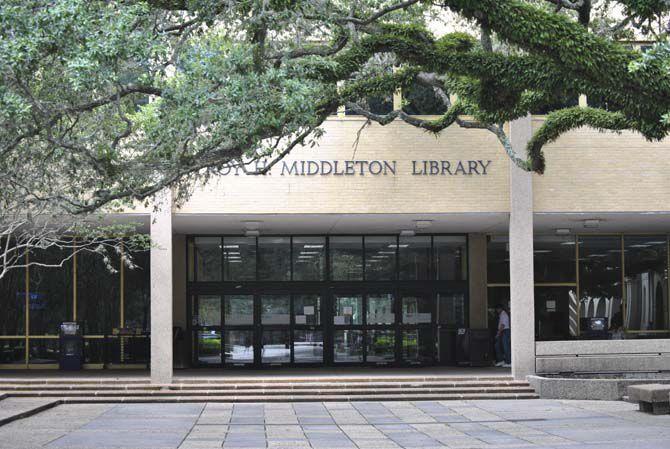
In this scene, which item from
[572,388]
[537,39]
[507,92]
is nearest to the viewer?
[537,39]

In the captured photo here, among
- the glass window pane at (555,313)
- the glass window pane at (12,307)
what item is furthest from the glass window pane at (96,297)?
the glass window pane at (555,313)

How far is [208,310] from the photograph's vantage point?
2481 centimetres

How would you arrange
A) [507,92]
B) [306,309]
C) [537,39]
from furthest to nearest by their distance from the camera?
[306,309]
[507,92]
[537,39]

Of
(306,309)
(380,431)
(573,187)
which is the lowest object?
(380,431)

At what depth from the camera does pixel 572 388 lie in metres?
19.7

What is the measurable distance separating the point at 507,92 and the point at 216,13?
12.0 ft

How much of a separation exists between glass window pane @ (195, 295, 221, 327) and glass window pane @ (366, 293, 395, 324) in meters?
3.69

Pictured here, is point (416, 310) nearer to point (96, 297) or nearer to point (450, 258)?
point (450, 258)

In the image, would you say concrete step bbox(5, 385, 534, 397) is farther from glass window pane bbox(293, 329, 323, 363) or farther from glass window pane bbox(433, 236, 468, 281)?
glass window pane bbox(433, 236, 468, 281)

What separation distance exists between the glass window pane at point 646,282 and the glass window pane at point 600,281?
0.27 m

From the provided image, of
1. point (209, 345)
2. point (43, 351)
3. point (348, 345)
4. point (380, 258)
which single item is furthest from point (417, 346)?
point (43, 351)

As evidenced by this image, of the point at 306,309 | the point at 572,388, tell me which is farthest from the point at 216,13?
the point at 306,309

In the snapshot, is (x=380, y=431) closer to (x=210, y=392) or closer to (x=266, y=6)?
(x=210, y=392)

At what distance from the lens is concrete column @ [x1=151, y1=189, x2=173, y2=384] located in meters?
20.4
